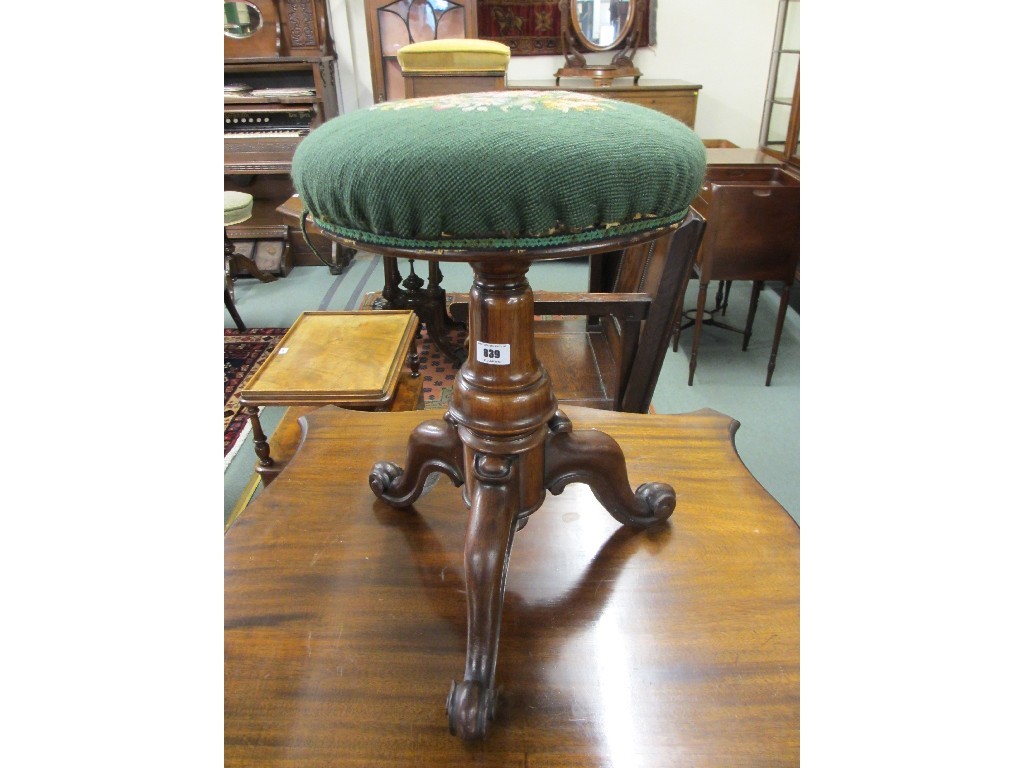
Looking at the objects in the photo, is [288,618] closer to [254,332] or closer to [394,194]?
[394,194]

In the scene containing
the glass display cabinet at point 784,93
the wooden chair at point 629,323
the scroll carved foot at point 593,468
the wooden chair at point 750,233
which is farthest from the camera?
the glass display cabinet at point 784,93

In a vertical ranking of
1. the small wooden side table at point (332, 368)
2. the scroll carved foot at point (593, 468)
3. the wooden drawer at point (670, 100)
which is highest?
the wooden drawer at point (670, 100)

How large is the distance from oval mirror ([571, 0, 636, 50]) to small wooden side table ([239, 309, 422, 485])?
84.5 inches

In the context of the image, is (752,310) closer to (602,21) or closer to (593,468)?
(602,21)

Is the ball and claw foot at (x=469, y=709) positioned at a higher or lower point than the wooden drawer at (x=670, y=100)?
lower

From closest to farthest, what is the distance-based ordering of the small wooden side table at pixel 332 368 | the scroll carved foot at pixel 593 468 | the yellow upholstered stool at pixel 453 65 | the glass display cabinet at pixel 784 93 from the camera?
the scroll carved foot at pixel 593 468 → the small wooden side table at pixel 332 368 → the yellow upholstered stool at pixel 453 65 → the glass display cabinet at pixel 784 93

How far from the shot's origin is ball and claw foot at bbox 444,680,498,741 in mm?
541

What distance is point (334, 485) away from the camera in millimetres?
861

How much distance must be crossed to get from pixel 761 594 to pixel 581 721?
0.26 meters

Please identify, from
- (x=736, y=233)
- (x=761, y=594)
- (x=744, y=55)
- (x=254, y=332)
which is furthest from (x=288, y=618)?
(x=744, y=55)

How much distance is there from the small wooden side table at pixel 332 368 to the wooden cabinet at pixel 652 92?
180 cm

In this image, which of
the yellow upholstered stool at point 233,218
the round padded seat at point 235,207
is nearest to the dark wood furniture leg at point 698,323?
the yellow upholstered stool at point 233,218

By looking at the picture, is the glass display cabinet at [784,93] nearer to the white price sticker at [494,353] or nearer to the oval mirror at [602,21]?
the oval mirror at [602,21]

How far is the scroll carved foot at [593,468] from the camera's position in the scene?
0.72 metres
